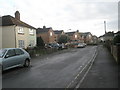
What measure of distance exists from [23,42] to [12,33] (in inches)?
Answer: 138

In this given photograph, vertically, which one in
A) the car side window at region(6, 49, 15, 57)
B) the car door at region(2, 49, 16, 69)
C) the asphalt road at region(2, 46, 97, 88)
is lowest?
the asphalt road at region(2, 46, 97, 88)

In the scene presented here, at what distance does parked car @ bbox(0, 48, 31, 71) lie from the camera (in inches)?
397

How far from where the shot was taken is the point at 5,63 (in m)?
10.1

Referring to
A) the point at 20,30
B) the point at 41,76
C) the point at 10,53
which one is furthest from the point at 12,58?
the point at 20,30

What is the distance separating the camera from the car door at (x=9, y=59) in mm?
10078

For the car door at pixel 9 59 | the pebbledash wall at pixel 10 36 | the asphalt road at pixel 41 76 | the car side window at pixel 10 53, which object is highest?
the pebbledash wall at pixel 10 36

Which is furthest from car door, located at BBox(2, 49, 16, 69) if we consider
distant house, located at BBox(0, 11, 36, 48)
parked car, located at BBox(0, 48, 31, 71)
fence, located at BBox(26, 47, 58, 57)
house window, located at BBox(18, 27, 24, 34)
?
house window, located at BBox(18, 27, 24, 34)

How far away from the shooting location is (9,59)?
34.3ft

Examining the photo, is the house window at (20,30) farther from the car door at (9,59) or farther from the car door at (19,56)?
the car door at (9,59)

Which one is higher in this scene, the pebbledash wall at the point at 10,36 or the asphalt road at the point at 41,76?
the pebbledash wall at the point at 10,36

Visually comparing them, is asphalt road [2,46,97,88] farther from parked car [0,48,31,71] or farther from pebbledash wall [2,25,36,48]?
pebbledash wall [2,25,36,48]

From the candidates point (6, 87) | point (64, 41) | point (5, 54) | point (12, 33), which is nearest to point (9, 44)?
point (12, 33)

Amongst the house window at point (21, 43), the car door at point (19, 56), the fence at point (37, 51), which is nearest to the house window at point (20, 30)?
the house window at point (21, 43)

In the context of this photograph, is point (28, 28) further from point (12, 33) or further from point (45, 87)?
point (45, 87)
